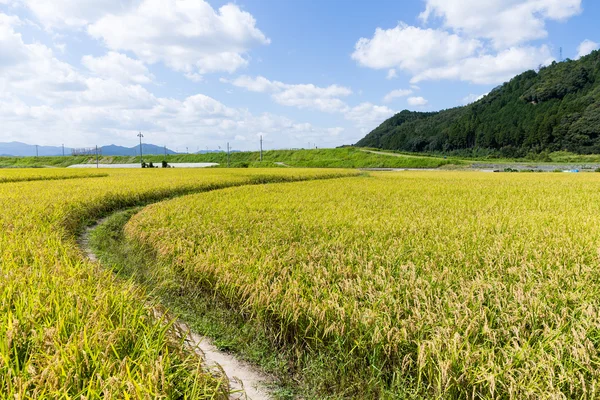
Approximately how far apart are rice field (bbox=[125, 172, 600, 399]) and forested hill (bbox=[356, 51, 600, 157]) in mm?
82477

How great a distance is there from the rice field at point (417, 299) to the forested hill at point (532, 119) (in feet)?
271

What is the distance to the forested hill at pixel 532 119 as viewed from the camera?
7125cm

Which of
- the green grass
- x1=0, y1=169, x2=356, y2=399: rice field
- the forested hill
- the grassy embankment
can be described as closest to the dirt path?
the green grass

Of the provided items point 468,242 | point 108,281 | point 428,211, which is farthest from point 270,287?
point 428,211

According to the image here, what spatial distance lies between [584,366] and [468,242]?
3.30 metres

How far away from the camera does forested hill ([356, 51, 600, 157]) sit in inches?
2805

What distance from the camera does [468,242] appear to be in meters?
5.55

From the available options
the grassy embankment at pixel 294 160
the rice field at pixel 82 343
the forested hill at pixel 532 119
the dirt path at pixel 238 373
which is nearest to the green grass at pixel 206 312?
the dirt path at pixel 238 373

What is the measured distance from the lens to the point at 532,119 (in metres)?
83.6

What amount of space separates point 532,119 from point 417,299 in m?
102

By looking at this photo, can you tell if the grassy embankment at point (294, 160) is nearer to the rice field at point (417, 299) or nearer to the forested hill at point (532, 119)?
the forested hill at point (532, 119)

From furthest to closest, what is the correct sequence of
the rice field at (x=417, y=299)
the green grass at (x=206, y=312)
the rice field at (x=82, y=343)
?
the green grass at (x=206, y=312) → the rice field at (x=417, y=299) → the rice field at (x=82, y=343)

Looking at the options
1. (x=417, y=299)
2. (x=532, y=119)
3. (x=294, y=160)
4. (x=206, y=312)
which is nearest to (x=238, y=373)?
(x=206, y=312)

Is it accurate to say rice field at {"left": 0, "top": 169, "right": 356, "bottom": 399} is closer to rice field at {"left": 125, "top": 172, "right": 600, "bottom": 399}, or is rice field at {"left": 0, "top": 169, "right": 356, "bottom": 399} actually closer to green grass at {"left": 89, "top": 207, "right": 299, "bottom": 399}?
green grass at {"left": 89, "top": 207, "right": 299, "bottom": 399}
